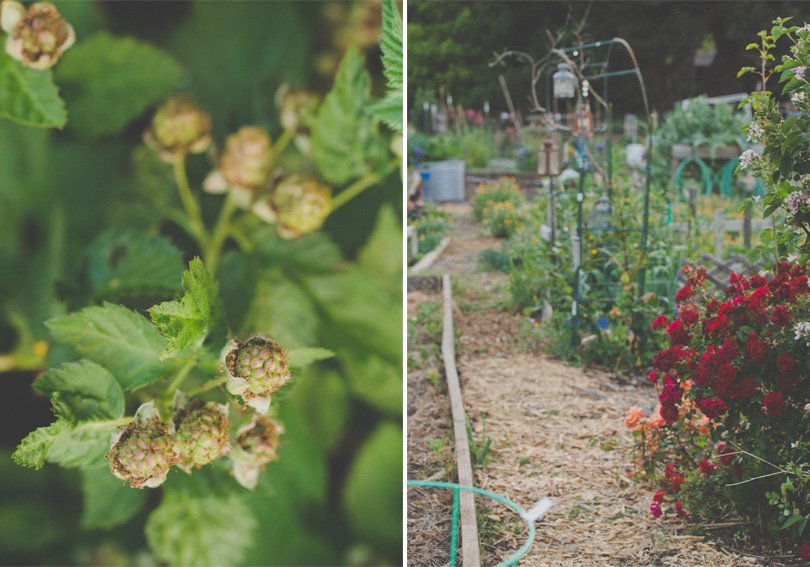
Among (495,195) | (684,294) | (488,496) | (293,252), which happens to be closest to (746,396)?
(684,294)

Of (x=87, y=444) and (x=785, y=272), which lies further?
(x=785, y=272)

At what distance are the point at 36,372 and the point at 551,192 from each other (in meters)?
2.06

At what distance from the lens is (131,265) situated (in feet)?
1.63

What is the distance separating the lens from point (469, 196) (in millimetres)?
2703

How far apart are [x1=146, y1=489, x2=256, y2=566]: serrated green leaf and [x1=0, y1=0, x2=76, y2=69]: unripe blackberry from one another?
36 cm

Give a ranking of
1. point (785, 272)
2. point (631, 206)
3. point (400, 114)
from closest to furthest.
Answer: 1. point (400, 114)
2. point (785, 272)
3. point (631, 206)

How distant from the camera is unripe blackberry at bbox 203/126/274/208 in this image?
58 centimetres

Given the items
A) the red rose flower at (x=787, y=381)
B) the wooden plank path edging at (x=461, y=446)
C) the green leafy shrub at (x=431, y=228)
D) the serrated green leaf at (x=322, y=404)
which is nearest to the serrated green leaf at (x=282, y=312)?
the serrated green leaf at (x=322, y=404)

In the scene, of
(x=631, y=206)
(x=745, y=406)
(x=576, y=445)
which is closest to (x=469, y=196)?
(x=631, y=206)

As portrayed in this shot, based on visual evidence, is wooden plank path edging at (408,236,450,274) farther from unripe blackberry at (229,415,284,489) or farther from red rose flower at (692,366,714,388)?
unripe blackberry at (229,415,284,489)

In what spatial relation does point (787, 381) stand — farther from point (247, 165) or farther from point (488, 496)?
point (247, 165)

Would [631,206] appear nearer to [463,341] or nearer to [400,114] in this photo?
[463,341]

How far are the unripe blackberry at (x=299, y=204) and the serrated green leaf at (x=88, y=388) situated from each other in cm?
21

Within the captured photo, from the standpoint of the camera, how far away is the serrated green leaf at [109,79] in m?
0.60
